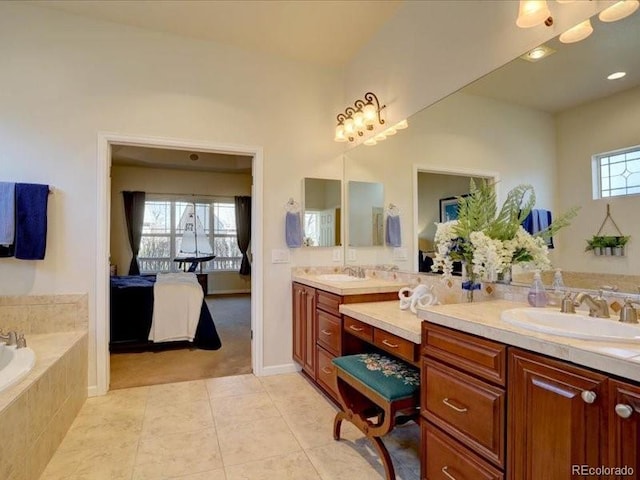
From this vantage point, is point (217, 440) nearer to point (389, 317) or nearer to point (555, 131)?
point (389, 317)

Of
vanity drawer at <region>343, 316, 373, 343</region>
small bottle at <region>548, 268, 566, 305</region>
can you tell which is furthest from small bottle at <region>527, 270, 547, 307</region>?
vanity drawer at <region>343, 316, 373, 343</region>

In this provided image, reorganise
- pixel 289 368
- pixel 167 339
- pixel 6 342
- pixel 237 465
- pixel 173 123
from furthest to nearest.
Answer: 1. pixel 167 339
2. pixel 289 368
3. pixel 173 123
4. pixel 6 342
5. pixel 237 465

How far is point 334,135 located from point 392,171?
2.68ft

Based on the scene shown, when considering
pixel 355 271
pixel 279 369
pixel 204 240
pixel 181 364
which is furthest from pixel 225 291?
pixel 355 271

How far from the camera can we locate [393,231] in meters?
3.01

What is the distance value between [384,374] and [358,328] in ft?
1.45

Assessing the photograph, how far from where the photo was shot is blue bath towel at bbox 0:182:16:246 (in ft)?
8.13

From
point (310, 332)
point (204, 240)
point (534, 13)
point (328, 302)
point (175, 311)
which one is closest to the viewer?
point (534, 13)

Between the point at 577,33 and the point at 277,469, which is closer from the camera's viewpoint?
the point at 577,33

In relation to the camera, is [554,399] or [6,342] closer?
[554,399]

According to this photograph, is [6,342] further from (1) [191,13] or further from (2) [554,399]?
(2) [554,399]

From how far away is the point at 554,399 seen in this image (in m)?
1.06

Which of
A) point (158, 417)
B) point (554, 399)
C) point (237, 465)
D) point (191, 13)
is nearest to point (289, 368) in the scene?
point (158, 417)

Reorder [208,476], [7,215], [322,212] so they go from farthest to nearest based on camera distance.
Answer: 1. [322,212]
2. [7,215]
3. [208,476]
